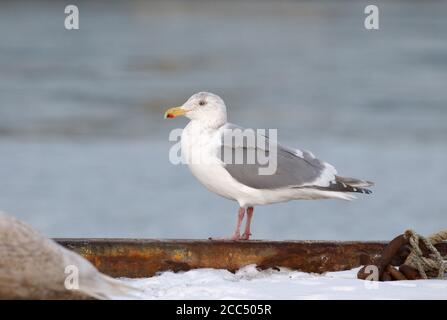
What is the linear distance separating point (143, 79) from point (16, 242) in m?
16.9

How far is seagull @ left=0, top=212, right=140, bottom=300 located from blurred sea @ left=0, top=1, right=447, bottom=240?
18.9 feet

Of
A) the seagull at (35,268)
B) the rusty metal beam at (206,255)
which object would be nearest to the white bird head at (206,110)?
the rusty metal beam at (206,255)

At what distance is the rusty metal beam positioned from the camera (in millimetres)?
5805

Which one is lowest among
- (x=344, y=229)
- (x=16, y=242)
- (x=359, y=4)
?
(x=344, y=229)

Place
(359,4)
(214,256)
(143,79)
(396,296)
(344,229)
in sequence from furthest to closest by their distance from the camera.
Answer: (359,4) → (143,79) → (344,229) → (214,256) → (396,296)

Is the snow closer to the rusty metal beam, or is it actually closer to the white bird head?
the rusty metal beam

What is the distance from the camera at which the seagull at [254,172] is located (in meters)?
6.06

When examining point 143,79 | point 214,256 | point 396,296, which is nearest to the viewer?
point 396,296

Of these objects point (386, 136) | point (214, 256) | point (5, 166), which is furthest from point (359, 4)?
point (214, 256)

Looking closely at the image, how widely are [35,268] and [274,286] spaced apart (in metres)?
1.27

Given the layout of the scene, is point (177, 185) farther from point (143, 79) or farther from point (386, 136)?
point (143, 79)

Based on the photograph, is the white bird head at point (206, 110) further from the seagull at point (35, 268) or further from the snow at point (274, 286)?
the seagull at point (35, 268)

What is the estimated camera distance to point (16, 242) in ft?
14.8

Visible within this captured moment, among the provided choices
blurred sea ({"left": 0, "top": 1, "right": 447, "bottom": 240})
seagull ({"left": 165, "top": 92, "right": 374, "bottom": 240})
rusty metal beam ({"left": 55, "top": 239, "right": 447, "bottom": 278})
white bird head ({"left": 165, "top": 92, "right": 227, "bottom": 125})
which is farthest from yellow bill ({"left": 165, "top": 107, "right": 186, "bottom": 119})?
blurred sea ({"left": 0, "top": 1, "right": 447, "bottom": 240})
